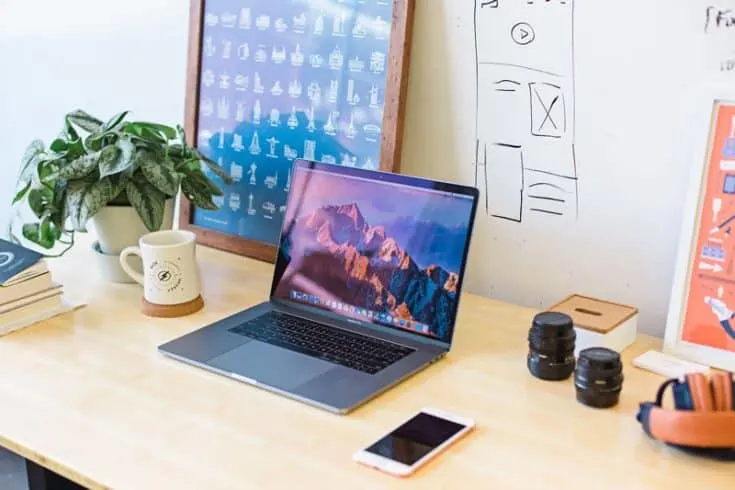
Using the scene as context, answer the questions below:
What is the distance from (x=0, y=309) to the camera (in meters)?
1.42

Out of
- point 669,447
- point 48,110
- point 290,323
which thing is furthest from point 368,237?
point 48,110

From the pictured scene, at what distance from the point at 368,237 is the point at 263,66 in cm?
44

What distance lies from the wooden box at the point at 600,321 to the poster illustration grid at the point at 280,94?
41cm

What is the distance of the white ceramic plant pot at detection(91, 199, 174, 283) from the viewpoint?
159cm

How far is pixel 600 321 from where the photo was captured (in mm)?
1322

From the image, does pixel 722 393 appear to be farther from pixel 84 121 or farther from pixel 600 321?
pixel 84 121

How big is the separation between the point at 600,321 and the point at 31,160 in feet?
3.07

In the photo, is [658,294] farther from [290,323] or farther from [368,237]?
[290,323]

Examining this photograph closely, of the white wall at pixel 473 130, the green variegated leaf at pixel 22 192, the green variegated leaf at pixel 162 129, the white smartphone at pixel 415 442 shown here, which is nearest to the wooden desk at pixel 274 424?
the white smartphone at pixel 415 442

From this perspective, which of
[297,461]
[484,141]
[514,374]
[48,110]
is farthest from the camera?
[48,110]

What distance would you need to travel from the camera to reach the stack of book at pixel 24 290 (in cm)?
142

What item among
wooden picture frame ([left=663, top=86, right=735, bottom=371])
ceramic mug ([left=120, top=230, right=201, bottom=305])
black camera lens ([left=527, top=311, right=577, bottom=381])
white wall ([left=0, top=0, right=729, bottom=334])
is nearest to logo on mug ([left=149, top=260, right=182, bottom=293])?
ceramic mug ([left=120, top=230, right=201, bottom=305])

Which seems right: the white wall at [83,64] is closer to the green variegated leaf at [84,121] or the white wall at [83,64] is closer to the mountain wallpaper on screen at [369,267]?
the green variegated leaf at [84,121]

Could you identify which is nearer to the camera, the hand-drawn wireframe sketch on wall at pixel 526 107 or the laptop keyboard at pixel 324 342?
the laptop keyboard at pixel 324 342
